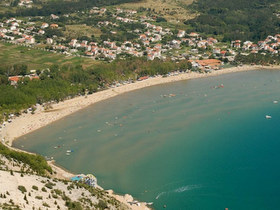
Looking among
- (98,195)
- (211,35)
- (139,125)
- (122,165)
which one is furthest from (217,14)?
(98,195)

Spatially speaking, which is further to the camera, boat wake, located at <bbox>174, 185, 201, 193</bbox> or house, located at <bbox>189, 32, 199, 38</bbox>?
house, located at <bbox>189, 32, 199, 38</bbox>

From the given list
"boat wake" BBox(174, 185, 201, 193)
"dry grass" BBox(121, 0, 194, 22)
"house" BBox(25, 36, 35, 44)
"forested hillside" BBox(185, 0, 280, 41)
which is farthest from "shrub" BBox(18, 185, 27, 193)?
"dry grass" BBox(121, 0, 194, 22)

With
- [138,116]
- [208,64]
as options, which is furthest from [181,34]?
[138,116]

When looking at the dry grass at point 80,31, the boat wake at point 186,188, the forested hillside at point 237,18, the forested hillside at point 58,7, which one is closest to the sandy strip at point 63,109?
the boat wake at point 186,188

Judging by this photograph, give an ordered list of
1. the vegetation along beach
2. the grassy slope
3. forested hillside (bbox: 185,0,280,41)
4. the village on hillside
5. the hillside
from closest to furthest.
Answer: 1. the hillside
2. the vegetation along beach
3. the grassy slope
4. the village on hillside
5. forested hillside (bbox: 185,0,280,41)

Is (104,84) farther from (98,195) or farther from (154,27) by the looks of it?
(154,27)

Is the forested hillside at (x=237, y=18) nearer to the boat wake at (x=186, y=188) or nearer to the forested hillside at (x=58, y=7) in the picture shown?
the forested hillside at (x=58, y=7)

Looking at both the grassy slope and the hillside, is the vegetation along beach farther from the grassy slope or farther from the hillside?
the grassy slope
